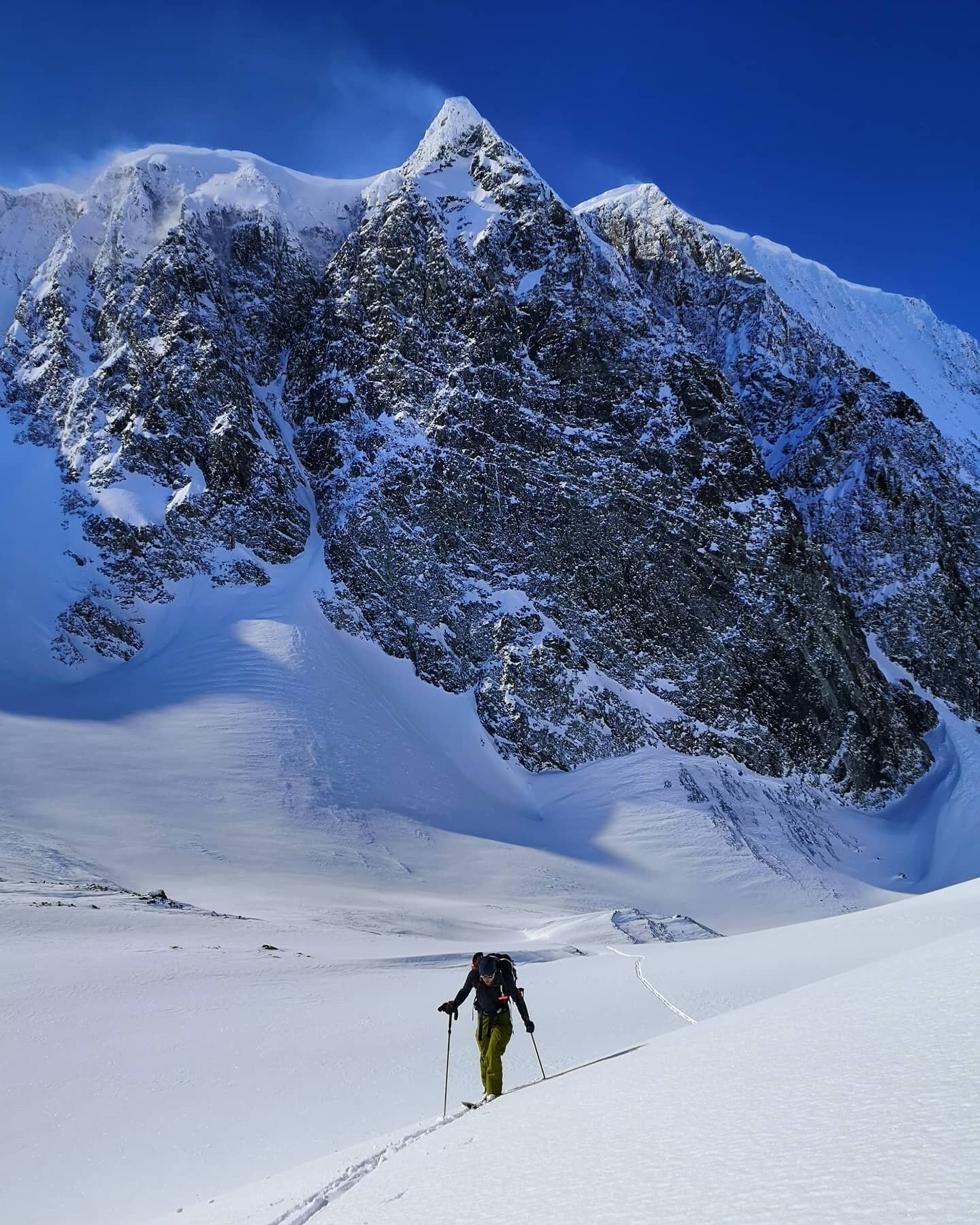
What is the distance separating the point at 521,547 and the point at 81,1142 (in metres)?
54.4

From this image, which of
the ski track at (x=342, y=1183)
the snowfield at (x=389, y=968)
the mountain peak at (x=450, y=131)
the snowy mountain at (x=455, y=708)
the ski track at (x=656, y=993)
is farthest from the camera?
the mountain peak at (x=450, y=131)

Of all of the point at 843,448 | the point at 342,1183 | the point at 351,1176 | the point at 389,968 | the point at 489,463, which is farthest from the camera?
the point at 843,448

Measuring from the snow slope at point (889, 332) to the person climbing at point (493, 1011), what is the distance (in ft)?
366

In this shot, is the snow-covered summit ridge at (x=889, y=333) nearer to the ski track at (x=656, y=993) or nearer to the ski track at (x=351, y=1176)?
the ski track at (x=656, y=993)

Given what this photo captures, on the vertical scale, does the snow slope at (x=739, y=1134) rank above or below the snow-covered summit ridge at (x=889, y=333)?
below

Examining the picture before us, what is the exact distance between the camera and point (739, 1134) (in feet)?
10.4

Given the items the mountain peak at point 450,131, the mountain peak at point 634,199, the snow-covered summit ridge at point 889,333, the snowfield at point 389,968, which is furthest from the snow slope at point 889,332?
the snowfield at point 389,968

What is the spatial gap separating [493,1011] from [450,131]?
267ft

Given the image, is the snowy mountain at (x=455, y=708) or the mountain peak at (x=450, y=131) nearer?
the snowy mountain at (x=455, y=708)

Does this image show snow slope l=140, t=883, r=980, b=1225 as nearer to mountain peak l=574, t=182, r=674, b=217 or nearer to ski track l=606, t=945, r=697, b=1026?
ski track l=606, t=945, r=697, b=1026

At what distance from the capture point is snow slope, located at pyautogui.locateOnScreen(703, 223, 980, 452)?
11119 centimetres

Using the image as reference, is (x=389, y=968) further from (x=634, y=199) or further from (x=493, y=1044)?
(x=634, y=199)

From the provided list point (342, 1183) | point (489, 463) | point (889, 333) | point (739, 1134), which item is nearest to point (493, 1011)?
point (342, 1183)

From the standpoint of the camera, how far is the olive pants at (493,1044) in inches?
302
